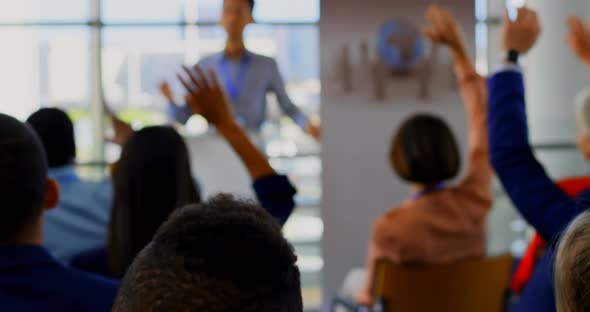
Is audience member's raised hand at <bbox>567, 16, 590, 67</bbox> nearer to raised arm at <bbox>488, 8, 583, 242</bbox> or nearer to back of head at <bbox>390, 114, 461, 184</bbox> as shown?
raised arm at <bbox>488, 8, 583, 242</bbox>

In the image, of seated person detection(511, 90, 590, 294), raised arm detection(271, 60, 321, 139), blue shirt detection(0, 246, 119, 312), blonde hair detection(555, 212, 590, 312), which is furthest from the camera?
raised arm detection(271, 60, 321, 139)

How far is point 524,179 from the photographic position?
221 centimetres

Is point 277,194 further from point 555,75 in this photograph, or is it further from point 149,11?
point 555,75

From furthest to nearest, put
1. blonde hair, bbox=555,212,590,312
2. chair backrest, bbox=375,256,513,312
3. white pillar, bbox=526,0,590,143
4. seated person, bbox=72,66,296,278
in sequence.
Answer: white pillar, bbox=526,0,590,143 < chair backrest, bbox=375,256,513,312 < seated person, bbox=72,66,296,278 < blonde hair, bbox=555,212,590,312

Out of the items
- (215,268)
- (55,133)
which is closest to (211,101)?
(215,268)

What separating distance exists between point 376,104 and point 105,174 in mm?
2131

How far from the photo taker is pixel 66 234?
128 inches

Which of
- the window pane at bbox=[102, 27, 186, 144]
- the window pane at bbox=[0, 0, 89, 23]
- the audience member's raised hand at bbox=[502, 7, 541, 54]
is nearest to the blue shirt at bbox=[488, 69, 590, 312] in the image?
the audience member's raised hand at bbox=[502, 7, 541, 54]

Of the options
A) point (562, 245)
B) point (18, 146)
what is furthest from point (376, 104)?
point (562, 245)

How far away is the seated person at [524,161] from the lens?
83.3 inches

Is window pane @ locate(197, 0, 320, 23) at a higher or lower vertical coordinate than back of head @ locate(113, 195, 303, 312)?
higher

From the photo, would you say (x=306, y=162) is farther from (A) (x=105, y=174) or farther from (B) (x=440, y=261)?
(B) (x=440, y=261)

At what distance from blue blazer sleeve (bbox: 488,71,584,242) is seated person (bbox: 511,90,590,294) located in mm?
446

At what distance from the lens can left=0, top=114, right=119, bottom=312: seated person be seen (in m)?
1.70
